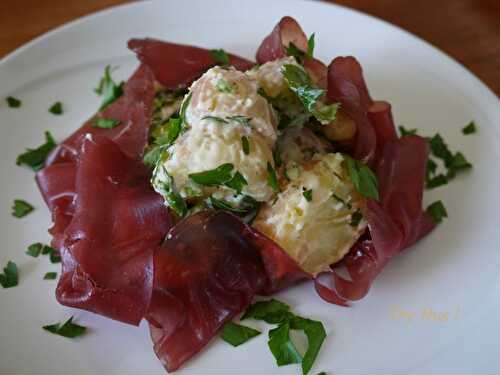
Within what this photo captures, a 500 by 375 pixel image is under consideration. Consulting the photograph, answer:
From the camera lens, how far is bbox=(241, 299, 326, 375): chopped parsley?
1.48 metres

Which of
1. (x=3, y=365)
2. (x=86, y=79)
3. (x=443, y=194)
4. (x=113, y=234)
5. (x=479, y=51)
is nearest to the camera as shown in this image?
(x=3, y=365)

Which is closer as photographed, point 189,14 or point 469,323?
point 469,323

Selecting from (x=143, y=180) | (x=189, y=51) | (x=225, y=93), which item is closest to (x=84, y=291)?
(x=143, y=180)

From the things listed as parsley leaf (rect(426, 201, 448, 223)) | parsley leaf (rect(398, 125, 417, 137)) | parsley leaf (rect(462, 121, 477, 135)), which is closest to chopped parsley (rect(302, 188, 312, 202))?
parsley leaf (rect(426, 201, 448, 223))

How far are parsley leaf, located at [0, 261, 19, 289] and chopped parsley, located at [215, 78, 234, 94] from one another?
0.80 meters

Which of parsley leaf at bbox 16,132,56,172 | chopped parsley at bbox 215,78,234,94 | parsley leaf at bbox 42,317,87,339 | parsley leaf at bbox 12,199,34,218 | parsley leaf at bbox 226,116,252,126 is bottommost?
parsley leaf at bbox 42,317,87,339

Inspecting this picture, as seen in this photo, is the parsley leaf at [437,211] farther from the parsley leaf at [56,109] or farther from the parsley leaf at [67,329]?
the parsley leaf at [56,109]

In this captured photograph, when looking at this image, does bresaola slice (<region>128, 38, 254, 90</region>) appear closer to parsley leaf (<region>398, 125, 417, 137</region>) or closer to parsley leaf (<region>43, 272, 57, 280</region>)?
parsley leaf (<region>398, 125, 417, 137</region>)

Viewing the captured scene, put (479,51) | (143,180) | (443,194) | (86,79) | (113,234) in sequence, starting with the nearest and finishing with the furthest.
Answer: (113,234)
(143,180)
(443,194)
(86,79)
(479,51)

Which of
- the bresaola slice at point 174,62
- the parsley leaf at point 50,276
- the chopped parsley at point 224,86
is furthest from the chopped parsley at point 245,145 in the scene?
the parsley leaf at point 50,276

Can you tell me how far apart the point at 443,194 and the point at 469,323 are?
469mm

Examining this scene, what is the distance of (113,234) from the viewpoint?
1.62 m

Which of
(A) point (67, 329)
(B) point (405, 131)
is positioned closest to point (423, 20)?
(B) point (405, 131)

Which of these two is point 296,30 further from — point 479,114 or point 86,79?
point 86,79
